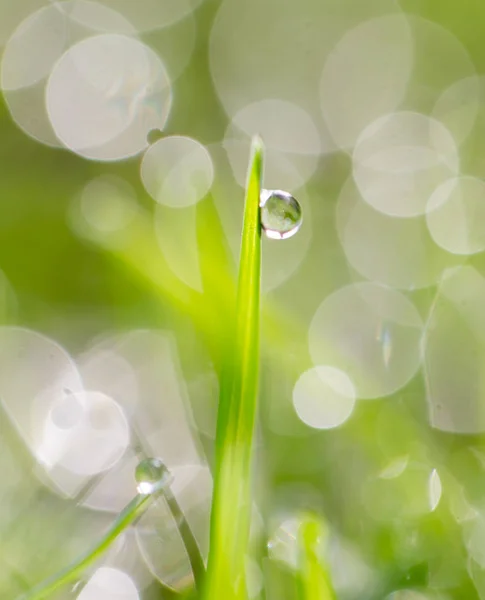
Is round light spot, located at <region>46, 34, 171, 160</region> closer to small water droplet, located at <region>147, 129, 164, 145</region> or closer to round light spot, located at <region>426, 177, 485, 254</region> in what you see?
small water droplet, located at <region>147, 129, 164, 145</region>

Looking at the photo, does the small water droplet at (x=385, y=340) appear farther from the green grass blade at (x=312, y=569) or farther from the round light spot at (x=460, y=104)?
the round light spot at (x=460, y=104)

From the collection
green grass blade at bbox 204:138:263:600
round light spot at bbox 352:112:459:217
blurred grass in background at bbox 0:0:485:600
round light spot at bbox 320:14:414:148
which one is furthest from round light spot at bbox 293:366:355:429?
round light spot at bbox 320:14:414:148

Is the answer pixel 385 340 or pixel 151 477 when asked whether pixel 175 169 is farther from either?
pixel 151 477

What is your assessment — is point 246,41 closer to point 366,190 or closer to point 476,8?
point 476,8

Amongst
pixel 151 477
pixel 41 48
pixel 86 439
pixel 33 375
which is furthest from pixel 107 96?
pixel 151 477

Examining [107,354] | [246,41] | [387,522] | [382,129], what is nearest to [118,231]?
[107,354]
